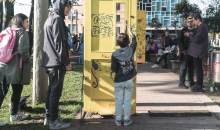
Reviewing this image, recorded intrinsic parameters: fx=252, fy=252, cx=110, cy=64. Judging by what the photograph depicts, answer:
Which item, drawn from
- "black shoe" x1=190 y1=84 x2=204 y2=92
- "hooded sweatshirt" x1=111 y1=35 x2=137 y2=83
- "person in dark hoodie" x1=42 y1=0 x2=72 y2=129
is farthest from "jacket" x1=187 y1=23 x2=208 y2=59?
"person in dark hoodie" x1=42 y1=0 x2=72 y2=129

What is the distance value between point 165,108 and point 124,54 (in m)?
1.78

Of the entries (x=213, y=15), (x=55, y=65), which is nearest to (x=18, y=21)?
(x=55, y=65)

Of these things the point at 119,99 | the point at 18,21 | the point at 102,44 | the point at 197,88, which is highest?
the point at 18,21

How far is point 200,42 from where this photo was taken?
6.53m

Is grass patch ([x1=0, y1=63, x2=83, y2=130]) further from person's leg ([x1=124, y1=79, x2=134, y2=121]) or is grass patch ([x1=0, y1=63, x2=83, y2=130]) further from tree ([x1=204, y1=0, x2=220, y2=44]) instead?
tree ([x1=204, y1=0, x2=220, y2=44])

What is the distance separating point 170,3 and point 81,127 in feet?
206

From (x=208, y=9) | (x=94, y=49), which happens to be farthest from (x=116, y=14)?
(x=208, y=9)

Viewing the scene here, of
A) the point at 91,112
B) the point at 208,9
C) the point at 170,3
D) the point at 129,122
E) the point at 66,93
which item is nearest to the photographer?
the point at 129,122

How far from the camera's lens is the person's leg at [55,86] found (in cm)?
381

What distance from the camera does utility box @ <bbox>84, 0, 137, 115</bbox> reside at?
430 cm

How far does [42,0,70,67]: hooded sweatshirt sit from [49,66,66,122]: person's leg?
0.35ft

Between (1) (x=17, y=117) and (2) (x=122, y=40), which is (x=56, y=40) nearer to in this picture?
(2) (x=122, y=40)

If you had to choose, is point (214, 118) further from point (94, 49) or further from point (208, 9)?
point (208, 9)

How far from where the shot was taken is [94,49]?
4391 mm
